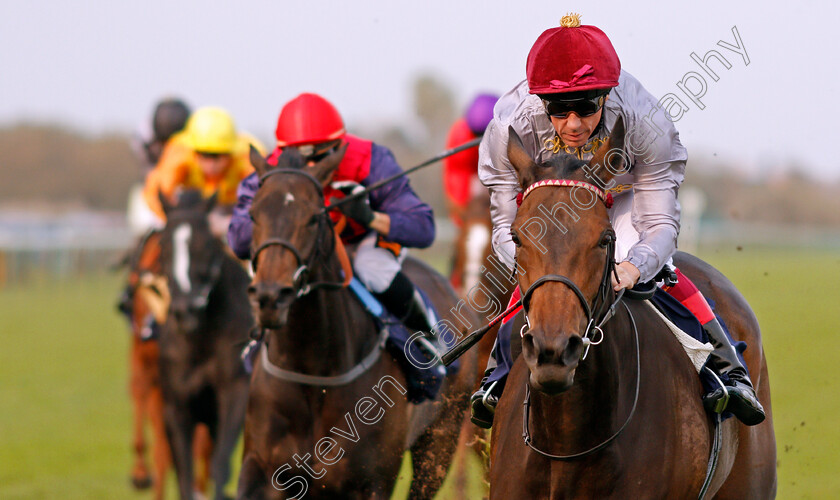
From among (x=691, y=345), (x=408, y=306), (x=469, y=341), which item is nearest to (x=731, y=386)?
(x=691, y=345)

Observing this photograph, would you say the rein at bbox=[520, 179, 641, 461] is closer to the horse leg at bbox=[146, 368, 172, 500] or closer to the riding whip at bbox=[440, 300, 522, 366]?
the riding whip at bbox=[440, 300, 522, 366]

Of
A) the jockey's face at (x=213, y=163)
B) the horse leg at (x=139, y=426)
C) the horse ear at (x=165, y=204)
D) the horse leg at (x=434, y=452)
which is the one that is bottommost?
the horse leg at (x=139, y=426)

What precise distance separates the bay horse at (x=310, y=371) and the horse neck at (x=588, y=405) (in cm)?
157

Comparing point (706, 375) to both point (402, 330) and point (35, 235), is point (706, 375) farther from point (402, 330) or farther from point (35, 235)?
point (35, 235)

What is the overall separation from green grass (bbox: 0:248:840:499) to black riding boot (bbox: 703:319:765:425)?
979mm

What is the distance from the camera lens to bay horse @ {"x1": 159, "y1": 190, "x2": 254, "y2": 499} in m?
6.62

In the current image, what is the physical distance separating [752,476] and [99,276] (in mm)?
26706

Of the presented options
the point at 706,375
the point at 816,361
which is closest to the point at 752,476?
the point at 706,375

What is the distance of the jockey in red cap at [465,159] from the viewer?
818 centimetres

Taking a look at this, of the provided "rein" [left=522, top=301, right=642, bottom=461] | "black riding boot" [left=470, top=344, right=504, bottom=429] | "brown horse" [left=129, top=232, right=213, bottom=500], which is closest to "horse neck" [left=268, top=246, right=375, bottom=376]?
"black riding boot" [left=470, top=344, right=504, bottom=429]

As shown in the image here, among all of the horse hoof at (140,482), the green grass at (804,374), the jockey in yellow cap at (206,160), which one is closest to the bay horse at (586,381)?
the green grass at (804,374)

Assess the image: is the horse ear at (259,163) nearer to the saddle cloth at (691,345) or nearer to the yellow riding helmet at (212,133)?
the saddle cloth at (691,345)

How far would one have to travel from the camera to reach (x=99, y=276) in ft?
95.0

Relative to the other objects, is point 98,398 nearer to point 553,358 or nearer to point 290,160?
point 290,160
